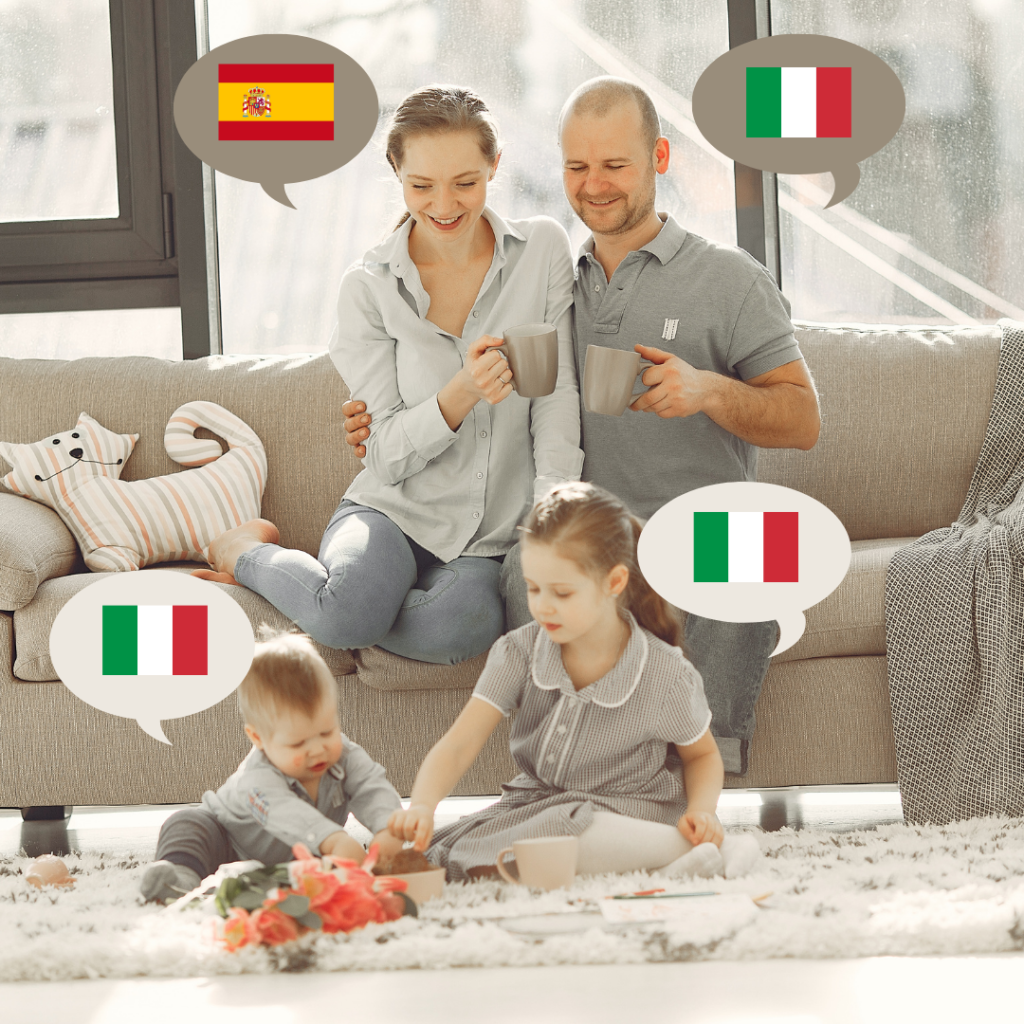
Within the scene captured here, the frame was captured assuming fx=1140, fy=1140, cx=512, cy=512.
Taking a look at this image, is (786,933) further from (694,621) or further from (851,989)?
(694,621)

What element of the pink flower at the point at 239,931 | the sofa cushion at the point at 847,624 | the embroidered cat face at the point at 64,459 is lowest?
the pink flower at the point at 239,931

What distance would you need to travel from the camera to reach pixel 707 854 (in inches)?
48.1

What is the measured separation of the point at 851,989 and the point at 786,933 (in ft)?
0.29

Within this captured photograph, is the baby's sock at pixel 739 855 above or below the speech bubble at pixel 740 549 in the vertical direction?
below

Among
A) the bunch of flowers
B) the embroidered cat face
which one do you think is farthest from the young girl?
the embroidered cat face

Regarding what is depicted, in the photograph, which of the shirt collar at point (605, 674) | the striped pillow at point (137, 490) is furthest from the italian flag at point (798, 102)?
the striped pillow at point (137, 490)

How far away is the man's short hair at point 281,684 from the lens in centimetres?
123

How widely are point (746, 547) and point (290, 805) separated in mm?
571

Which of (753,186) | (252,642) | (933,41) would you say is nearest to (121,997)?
(252,642)

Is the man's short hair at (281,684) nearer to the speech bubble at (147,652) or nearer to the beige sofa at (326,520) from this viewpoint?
the speech bubble at (147,652)

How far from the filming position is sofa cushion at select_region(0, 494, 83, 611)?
5.53ft

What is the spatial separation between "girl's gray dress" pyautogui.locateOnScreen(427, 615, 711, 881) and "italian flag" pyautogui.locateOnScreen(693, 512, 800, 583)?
4.7 inches

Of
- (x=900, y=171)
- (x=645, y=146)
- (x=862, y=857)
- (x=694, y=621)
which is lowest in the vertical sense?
(x=862, y=857)

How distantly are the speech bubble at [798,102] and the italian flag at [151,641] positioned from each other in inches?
30.8
